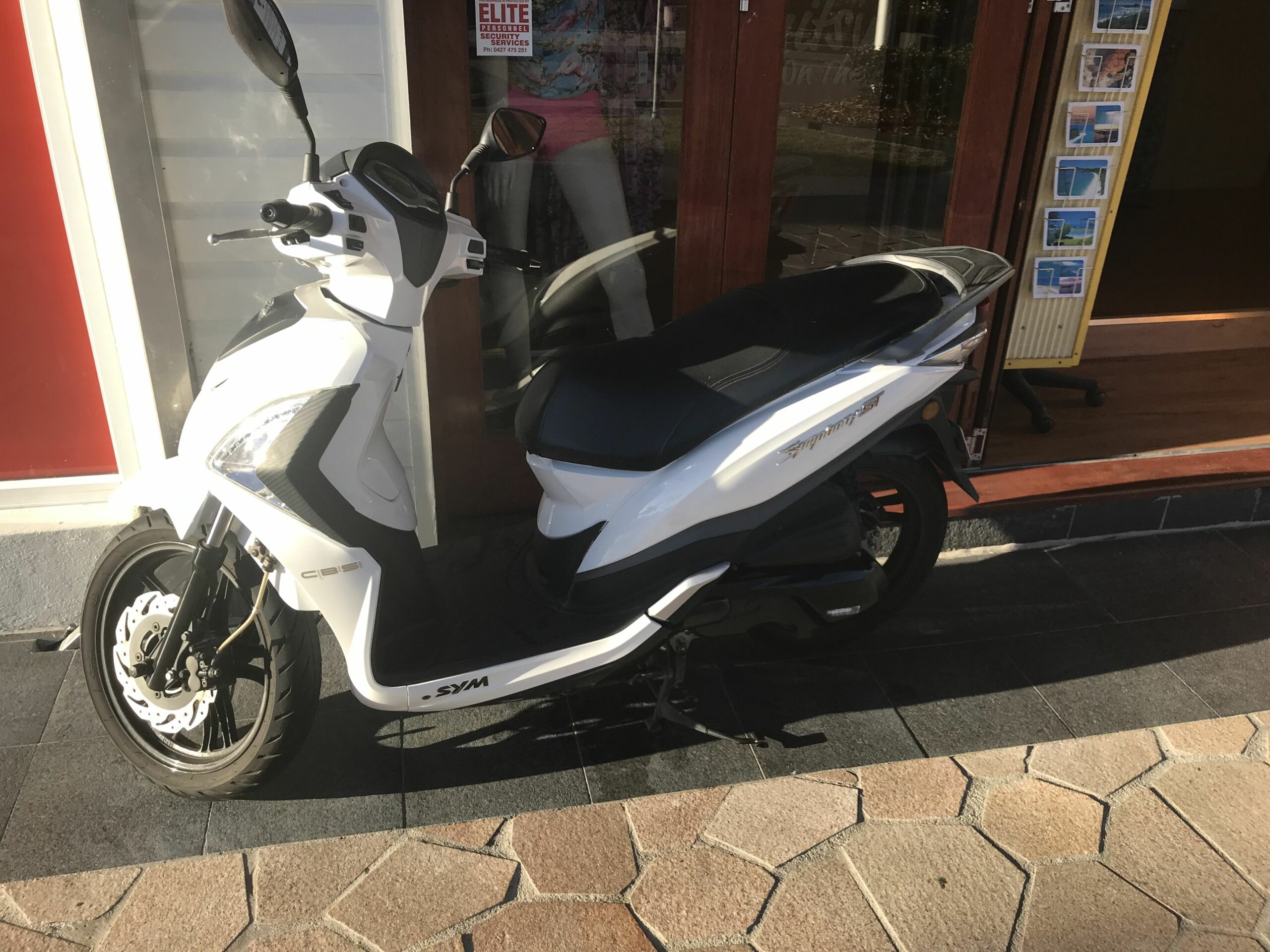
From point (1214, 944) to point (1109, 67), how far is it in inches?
112

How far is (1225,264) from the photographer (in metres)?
7.47

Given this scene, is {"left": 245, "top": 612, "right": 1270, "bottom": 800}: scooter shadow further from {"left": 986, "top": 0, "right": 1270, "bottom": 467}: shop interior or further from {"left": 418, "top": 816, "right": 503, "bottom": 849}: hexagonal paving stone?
{"left": 986, "top": 0, "right": 1270, "bottom": 467}: shop interior

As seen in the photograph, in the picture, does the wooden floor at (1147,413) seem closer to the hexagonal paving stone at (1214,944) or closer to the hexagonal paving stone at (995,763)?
the hexagonal paving stone at (995,763)

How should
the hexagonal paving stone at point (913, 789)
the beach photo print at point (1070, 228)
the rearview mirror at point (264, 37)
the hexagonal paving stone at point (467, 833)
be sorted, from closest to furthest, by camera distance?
the rearview mirror at point (264, 37) < the hexagonal paving stone at point (467, 833) < the hexagonal paving stone at point (913, 789) < the beach photo print at point (1070, 228)

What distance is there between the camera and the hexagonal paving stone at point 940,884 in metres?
2.13

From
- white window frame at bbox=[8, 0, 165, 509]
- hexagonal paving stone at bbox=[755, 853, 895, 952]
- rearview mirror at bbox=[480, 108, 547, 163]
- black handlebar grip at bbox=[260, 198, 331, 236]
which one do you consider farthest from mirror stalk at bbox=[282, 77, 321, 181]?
hexagonal paving stone at bbox=[755, 853, 895, 952]

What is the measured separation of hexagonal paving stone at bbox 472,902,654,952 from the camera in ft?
6.86

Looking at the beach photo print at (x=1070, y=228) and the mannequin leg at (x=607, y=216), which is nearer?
the mannequin leg at (x=607, y=216)

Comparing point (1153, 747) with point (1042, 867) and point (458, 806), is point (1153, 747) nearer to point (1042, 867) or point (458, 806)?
point (1042, 867)

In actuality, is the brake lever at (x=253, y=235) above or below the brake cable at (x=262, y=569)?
above

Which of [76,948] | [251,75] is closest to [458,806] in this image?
[76,948]

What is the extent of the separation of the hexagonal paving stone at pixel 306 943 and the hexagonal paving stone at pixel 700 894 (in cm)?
62

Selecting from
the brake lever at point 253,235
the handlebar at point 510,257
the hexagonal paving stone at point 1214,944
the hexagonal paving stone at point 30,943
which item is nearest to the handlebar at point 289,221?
the brake lever at point 253,235

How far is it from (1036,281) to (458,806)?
2.87 meters
